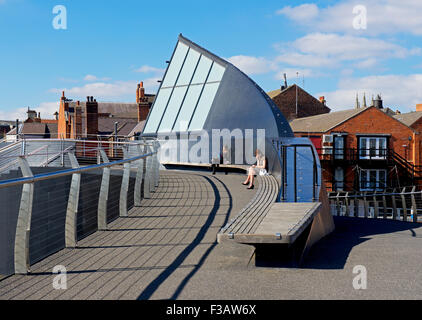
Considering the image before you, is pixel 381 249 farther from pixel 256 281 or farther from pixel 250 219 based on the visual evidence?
pixel 256 281

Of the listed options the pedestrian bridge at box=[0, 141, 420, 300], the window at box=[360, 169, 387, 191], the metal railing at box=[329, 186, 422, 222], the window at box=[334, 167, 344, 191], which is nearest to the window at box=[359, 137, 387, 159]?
the window at box=[360, 169, 387, 191]

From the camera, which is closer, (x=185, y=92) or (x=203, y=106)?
(x=203, y=106)

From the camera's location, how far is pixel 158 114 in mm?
21672

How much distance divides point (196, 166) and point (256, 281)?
1325 centimetres

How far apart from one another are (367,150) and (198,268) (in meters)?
37.1

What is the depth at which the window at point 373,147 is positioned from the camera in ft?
A: 130

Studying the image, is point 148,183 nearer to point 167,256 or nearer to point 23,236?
point 167,256

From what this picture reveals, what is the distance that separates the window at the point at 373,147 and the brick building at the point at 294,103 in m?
11.4

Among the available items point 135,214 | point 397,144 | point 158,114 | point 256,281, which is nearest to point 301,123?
point 397,144

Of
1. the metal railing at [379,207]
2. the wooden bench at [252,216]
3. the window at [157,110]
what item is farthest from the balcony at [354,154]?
the wooden bench at [252,216]

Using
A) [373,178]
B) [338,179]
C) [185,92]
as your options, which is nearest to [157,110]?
[185,92]

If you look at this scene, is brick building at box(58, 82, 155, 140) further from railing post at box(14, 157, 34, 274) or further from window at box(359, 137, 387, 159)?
railing post at box(14, 157, 34, 274)

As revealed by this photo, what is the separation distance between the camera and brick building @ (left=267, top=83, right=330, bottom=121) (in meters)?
50.7

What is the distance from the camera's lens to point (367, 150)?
131 ft
